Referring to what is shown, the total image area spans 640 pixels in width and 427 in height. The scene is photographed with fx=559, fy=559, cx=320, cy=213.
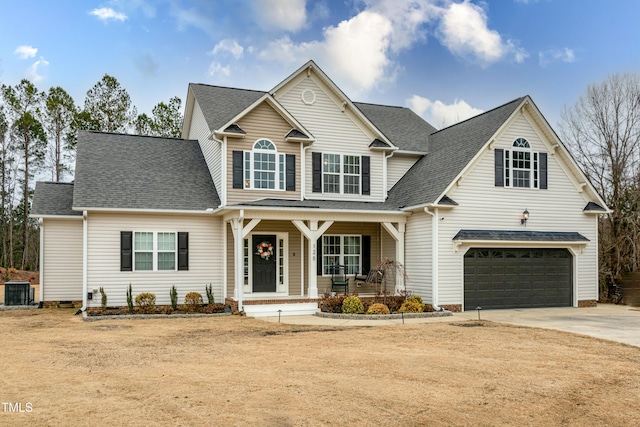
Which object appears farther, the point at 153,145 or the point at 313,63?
the point at 153,145

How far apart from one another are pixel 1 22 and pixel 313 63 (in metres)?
12.9

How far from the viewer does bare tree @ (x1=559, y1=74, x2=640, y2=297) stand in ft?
72.8

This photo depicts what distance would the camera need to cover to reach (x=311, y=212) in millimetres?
17391

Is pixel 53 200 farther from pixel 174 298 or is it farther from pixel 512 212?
pixel 512 212

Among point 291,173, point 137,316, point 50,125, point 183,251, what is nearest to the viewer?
point 137,316

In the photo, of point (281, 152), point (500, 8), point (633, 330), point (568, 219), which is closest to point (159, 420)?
point (633, 330)

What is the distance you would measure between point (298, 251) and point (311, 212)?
7.99ft

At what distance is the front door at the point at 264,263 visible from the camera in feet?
61.3

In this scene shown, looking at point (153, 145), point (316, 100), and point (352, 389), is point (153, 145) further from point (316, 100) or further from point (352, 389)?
point (352, 389)

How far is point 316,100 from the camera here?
1964 centimetres

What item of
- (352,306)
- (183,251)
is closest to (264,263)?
(183,251)

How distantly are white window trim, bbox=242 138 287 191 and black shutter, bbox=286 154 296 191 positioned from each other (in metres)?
0.11

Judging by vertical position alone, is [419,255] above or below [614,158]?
below

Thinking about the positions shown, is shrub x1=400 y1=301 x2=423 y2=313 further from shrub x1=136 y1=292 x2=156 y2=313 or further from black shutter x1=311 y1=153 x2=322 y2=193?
shrub x1=136 y1=292 x2=156 y2=313
